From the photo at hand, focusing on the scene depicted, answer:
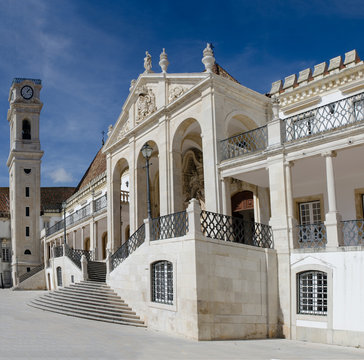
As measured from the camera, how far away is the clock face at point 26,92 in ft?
147

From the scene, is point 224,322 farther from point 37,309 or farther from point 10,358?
point 37,309

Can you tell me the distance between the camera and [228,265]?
13.7m

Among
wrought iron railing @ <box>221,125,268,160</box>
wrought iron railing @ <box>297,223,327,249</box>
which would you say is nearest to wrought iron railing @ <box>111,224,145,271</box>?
wrought iron railing @ <box>221,125,268,160</box>

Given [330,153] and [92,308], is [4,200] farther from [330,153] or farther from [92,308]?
[330,153]

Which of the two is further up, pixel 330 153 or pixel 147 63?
pixel 147 63

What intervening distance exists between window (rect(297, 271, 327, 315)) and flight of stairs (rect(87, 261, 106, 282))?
33.5 ft

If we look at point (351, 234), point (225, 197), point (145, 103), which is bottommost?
point (351, 234)

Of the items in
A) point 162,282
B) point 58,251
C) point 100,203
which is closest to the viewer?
point 162,282

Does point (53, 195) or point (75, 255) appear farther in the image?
point (53, 195)

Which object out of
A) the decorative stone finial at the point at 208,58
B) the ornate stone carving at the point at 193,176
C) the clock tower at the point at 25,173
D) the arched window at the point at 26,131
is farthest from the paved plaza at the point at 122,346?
the arched window at the point at 26,131

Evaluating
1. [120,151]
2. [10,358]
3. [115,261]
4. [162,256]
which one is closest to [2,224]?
[120,151]

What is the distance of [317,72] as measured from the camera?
61.6 feet

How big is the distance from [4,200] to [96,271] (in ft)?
106

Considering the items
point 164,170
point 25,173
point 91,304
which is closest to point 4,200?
point 25,173
